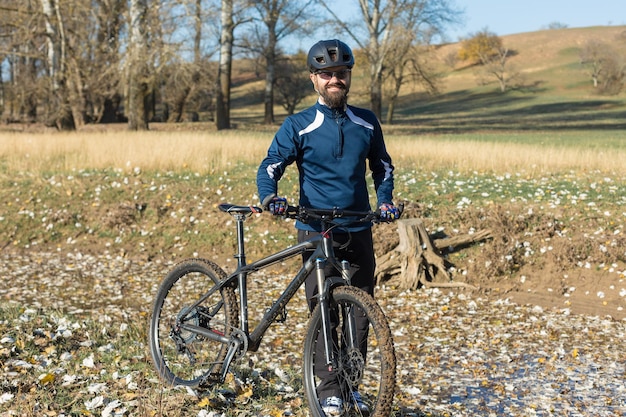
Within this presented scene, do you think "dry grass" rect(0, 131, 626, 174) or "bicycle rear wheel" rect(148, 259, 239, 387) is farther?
"dry grass" rect(0, 131, 626, 174)

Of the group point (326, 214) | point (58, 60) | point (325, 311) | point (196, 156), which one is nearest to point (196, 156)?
point (196, 156)

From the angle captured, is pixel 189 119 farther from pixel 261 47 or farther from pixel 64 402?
pixel 64 402

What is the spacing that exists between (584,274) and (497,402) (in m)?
4.51

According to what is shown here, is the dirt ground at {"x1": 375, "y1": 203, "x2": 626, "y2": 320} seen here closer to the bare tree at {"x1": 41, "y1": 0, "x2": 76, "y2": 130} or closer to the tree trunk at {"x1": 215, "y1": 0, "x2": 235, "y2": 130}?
the bare tree at {"x1": 41, "y1": 0, "x2": 76, "y2": 130}

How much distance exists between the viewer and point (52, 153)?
55.9ft

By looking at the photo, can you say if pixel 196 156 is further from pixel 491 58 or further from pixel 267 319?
pixel 491 58

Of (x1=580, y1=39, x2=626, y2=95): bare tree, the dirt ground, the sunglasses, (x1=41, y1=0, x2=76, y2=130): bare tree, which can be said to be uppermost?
(x1=580, y1=39, x2=626, y2=95): bare tree

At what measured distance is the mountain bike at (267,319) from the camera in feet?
13.9

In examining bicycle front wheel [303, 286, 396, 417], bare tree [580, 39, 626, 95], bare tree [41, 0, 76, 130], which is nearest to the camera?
bicycle front wheel [303, 286, 396, 417]

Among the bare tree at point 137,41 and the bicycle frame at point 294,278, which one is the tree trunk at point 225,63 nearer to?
the bare tree at point 137,41

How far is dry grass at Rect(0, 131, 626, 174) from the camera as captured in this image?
15445 millimetres

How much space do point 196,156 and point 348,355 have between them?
12002 mm

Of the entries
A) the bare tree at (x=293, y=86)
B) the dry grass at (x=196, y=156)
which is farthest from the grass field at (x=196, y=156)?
the bare tree at (x=293, y=86)

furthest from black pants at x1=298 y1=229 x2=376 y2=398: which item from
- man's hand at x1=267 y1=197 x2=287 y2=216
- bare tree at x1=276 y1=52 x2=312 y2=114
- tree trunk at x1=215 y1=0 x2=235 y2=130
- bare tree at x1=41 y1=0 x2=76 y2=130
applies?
bare tree at x1=276 y1=52 x2=312 y2=114
